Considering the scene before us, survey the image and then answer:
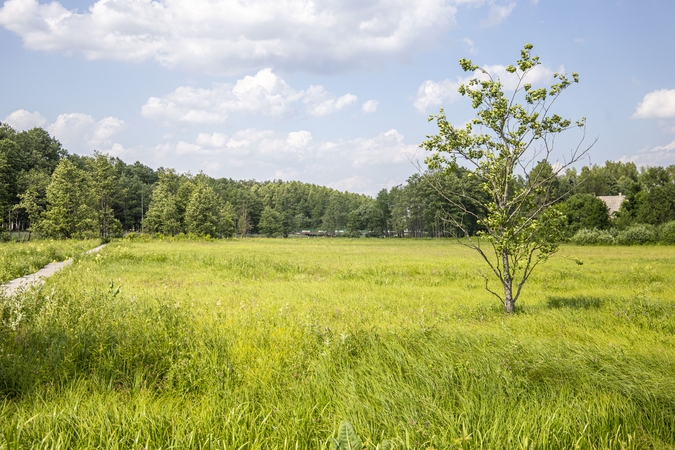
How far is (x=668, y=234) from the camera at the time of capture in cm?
4478

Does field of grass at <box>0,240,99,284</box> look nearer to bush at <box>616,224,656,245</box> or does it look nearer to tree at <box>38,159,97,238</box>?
tree at <box>38,159,97,238</box>

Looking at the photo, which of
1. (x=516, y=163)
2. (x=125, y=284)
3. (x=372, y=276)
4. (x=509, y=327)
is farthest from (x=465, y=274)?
(x=125, y=284)

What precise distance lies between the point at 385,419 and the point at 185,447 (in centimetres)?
178

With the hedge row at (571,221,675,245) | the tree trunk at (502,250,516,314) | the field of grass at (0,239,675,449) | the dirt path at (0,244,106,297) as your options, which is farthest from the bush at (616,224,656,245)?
the dirt path at (0,244,106,297)

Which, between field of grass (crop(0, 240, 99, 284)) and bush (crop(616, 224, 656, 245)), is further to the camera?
bush (crop(616, 224, 656, 245))

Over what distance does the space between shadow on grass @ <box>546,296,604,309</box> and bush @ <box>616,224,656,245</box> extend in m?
47.1

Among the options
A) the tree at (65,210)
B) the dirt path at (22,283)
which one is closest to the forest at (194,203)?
the tree at (65,210)

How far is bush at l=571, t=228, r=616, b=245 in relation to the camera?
47.7m

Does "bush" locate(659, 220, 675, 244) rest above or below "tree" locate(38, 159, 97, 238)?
below

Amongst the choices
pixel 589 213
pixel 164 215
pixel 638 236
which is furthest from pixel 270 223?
pixel 638 236

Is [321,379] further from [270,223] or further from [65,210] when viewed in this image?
[270,223]

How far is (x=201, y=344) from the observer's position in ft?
18.2

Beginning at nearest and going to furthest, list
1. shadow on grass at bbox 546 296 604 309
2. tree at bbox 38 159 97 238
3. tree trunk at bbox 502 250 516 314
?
tree trunk at bbox 502 250 516 314 → shadow on grass at bbox 546 296 604 309 → tree at bbox 38 159 97 238

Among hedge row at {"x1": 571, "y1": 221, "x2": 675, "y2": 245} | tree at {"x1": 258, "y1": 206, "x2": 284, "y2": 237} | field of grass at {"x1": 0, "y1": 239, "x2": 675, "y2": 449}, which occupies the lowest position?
field of grass at {"x1": 0, "y1": 239, "x2": 675, "y2": 449}
